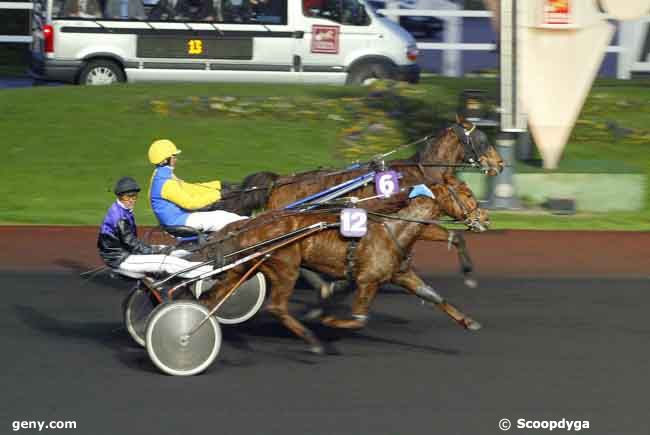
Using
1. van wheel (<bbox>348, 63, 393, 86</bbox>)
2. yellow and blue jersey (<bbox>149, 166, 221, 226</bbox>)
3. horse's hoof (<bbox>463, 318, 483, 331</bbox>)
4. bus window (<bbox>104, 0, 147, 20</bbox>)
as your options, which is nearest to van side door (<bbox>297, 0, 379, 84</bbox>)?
van wheel (<bbox>348, 63, 393, 86</bbox>)

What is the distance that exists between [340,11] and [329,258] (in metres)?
12.5

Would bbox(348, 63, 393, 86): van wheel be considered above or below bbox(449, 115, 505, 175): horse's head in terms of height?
above

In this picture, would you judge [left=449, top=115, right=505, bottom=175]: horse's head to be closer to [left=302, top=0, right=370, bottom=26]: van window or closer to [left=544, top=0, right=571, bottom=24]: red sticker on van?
[left=544, top=0, right=571, bottom=24]: red sticker on van

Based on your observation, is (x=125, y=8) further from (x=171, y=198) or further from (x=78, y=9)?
(x=171, y=198)

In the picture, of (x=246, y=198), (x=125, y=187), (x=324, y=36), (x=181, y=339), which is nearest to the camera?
(x=181, y=339)

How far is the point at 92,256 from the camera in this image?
478 inches

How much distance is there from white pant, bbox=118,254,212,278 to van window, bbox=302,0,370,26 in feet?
41.1

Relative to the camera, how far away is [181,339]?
26.0 ft

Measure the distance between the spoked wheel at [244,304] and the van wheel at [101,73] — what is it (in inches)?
461

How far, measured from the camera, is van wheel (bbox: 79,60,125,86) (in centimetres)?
2041

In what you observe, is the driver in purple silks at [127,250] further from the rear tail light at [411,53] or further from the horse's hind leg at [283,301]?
the rear tail light at [411,53]

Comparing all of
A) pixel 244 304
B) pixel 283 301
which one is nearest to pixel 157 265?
pixel 283 301

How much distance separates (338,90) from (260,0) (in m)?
2.32

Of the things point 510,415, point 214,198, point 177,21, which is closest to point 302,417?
point 510,415
